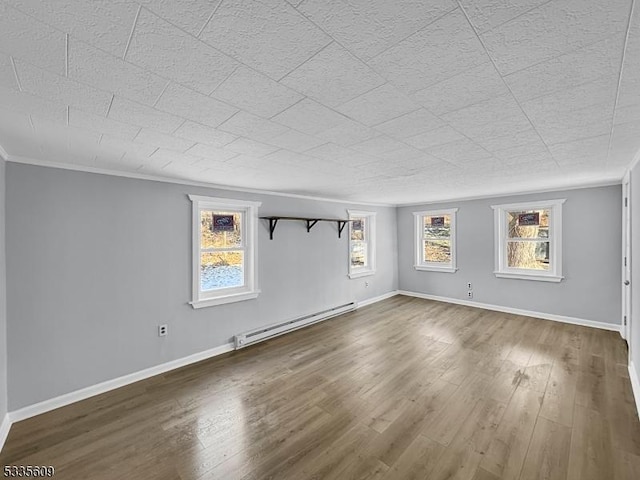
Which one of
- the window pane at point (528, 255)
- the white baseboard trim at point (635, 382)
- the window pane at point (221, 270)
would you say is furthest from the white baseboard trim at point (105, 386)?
the window pane at point (528, 255)

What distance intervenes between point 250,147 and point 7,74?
130 cm

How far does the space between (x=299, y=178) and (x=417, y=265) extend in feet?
14.3

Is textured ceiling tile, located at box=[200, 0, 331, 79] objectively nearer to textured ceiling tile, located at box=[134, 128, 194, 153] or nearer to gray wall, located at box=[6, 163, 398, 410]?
textured ceiling tile, located at box=[134, 128, 194, 153]

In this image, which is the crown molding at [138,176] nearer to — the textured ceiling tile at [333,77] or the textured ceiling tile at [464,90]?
the textured ceiling tile at [333,77]

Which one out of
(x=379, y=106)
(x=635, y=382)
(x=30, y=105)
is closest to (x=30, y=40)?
(x=30, y=105)

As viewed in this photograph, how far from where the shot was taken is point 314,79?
1.29 m

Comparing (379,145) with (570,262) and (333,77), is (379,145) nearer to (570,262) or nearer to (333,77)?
(333,77)

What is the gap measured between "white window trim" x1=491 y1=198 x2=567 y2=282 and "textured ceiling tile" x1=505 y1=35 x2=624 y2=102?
14.2ft

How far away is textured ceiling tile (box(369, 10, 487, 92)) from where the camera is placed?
3.25 feet

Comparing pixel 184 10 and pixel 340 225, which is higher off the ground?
pixel 184 10

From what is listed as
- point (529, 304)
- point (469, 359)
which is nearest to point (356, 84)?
point (469, 359)

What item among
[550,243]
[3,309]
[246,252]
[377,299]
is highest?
[550,243]

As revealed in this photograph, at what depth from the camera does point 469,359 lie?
3410 millimetres

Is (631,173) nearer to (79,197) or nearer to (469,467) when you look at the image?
(469,467)
